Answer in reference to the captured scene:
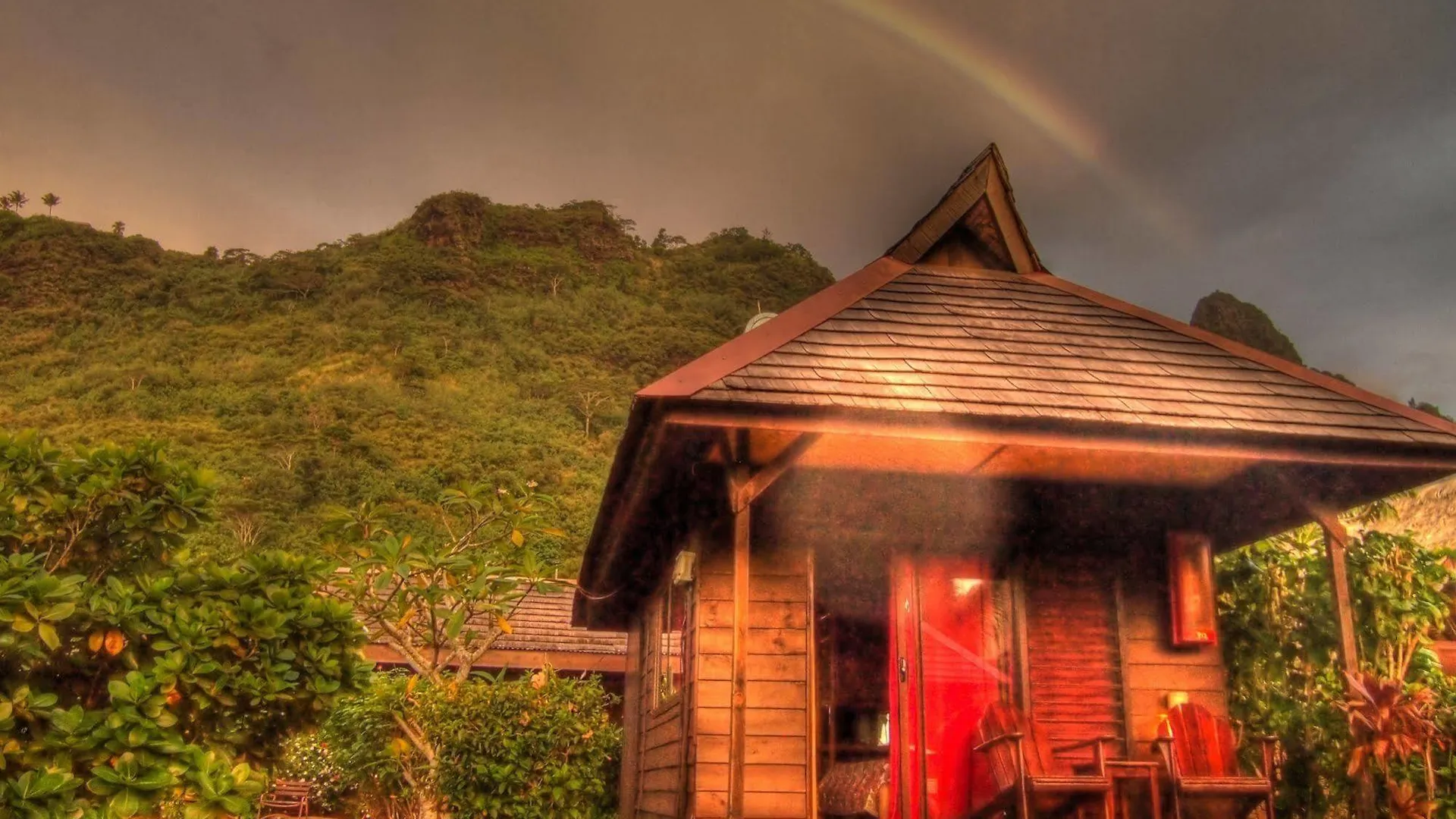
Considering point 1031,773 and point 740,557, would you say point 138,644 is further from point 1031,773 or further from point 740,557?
point 1031,773

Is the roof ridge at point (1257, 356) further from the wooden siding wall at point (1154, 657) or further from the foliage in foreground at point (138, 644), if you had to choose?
the foliage in foreground at point (138, 644)

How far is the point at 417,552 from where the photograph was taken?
9234 millimetres

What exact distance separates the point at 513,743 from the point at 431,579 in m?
2.60

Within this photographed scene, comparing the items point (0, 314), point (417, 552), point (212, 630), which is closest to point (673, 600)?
point (417, 552)

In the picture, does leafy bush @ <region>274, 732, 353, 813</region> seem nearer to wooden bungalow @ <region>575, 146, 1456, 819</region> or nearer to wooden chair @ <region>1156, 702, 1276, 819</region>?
wooden bungalow @ <region>575, 146, 1456, 819</region>

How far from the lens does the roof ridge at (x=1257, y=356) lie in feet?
23.1

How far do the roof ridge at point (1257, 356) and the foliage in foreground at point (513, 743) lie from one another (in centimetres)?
711

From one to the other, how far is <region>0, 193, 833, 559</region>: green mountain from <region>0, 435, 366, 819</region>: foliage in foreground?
3156 cm

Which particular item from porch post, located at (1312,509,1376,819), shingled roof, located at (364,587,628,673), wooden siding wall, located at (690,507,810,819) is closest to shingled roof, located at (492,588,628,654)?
shingled roof, located at (364,587,628,673)

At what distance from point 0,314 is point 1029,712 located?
72.1 meters

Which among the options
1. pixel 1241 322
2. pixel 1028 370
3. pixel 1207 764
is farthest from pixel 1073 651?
pixel 1241 322

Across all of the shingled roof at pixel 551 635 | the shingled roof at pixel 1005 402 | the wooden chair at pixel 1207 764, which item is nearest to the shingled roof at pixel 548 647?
the shingled roof at pixel 551 635

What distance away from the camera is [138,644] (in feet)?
17.7

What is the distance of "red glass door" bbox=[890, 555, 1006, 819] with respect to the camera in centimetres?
753
